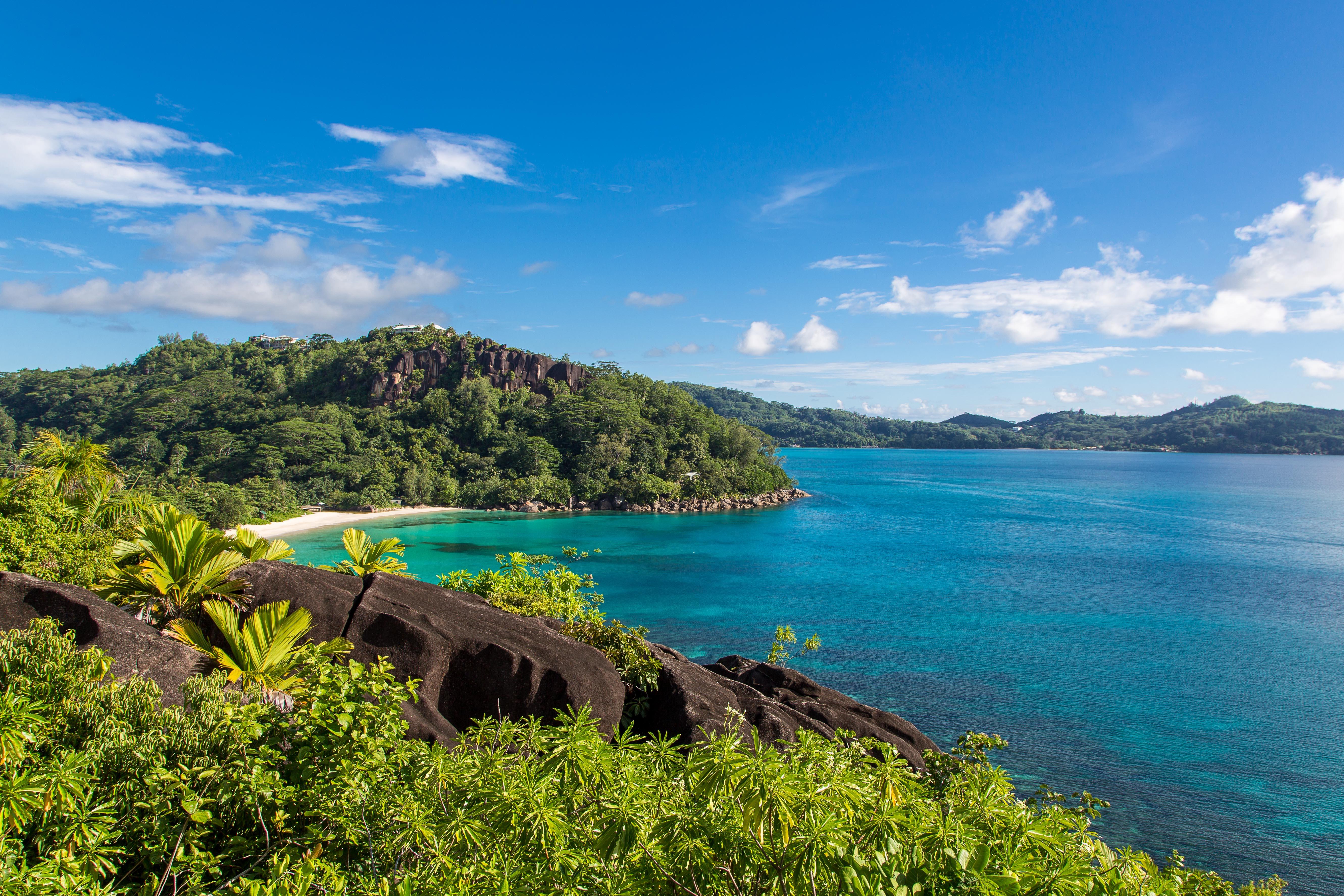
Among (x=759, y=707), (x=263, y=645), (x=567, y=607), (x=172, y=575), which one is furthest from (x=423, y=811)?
(x=567, y=607)

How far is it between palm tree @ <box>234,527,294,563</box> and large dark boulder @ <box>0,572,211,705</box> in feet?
6.09

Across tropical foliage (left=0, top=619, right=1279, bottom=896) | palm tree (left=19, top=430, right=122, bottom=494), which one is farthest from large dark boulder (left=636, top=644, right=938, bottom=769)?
palm tree (left=19, top=430, right=122, bottom=494)

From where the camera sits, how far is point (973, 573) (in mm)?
37750

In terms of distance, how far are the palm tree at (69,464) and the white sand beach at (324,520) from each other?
29.3 meters

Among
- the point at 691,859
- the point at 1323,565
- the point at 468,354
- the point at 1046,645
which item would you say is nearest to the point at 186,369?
the point at 468,354

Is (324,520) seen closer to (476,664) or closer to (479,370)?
(479,370)

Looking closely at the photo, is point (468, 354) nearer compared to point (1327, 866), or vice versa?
point (1327, 866)

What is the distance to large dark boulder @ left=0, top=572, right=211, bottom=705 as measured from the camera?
251 inches

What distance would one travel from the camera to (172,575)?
25.9ft

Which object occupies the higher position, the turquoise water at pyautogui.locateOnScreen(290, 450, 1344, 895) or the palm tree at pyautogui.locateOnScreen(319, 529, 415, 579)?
the palm tree at pyautogui.locateOnScreen(319, 529, 415, 579)

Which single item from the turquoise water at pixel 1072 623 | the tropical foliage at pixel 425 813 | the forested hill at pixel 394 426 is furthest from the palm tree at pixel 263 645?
the forested hill at pixel 394 426

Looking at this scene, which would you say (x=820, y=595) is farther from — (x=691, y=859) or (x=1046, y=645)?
(x=691, y=859)

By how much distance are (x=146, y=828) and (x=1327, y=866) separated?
18.5m

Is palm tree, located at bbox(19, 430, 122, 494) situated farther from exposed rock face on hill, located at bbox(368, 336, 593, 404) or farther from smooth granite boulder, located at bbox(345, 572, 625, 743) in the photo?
exposed rock face on hill, located at bbox(368, 336, 593, 404)
